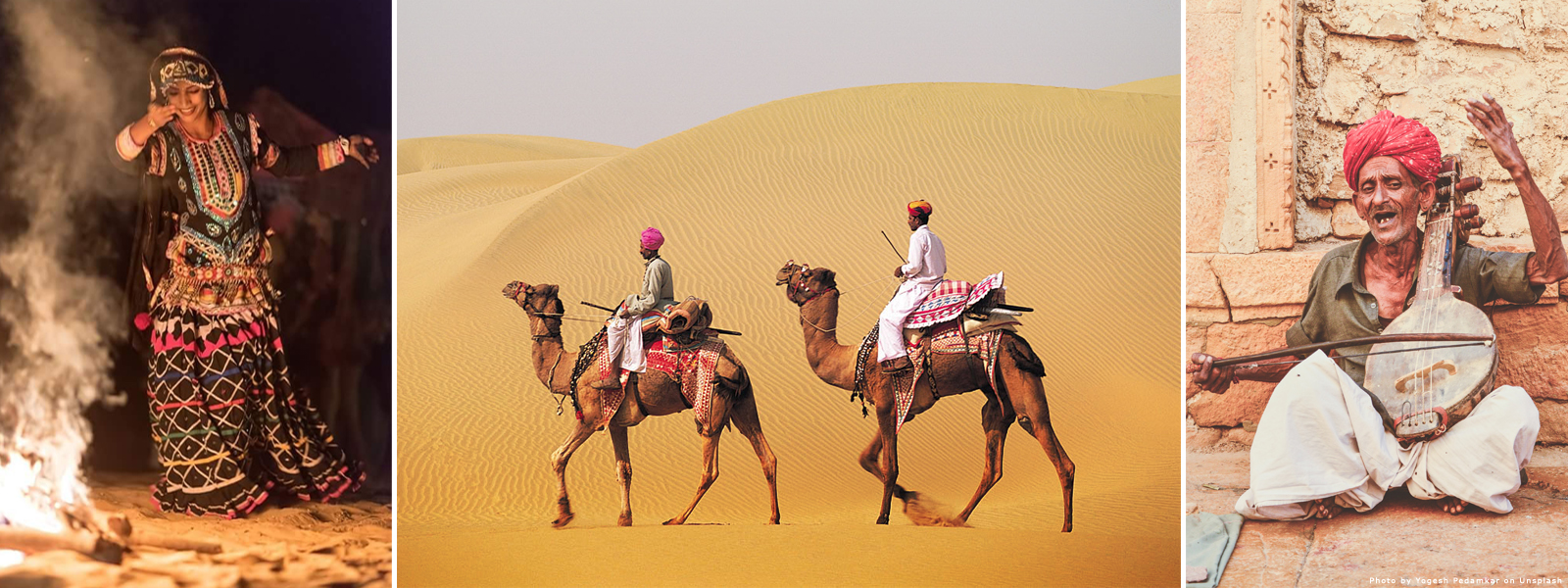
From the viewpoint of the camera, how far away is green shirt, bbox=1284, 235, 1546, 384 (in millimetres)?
7594

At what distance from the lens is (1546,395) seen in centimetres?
777

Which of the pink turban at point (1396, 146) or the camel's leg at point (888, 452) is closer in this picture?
Result: the pink turban at point (1396, 146)

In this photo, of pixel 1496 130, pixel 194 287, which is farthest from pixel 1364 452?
pixel 194 287

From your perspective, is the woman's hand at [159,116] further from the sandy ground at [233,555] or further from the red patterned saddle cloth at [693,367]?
the red patterned saddle cloth at [693,367]

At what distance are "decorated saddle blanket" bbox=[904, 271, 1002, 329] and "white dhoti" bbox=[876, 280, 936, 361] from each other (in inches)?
1.5

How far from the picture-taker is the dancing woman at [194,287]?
297 inches

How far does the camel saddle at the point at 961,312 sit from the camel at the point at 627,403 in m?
1.25

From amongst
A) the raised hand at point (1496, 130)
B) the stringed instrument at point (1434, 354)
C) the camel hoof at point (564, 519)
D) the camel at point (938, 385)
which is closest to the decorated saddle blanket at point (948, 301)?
the camel at point (938, 385)

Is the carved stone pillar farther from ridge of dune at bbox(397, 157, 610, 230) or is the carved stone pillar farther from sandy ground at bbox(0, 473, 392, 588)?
ridge of dune at bbox(397, 157, 610, 230)

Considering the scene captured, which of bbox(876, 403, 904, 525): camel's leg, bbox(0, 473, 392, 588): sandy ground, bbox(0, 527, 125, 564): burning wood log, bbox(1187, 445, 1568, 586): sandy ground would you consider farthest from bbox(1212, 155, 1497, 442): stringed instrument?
bbox(0, 527, 125, 564): burning wood log

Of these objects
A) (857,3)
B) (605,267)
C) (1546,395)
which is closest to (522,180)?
(605,267)

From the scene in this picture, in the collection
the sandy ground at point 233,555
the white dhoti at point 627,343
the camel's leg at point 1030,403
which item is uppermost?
the white dhoti at point 627,343

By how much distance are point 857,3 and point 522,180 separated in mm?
7992

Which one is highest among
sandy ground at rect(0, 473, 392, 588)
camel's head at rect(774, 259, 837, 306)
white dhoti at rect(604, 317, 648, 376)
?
camel's head at rect(774, 259, 837, 306)
